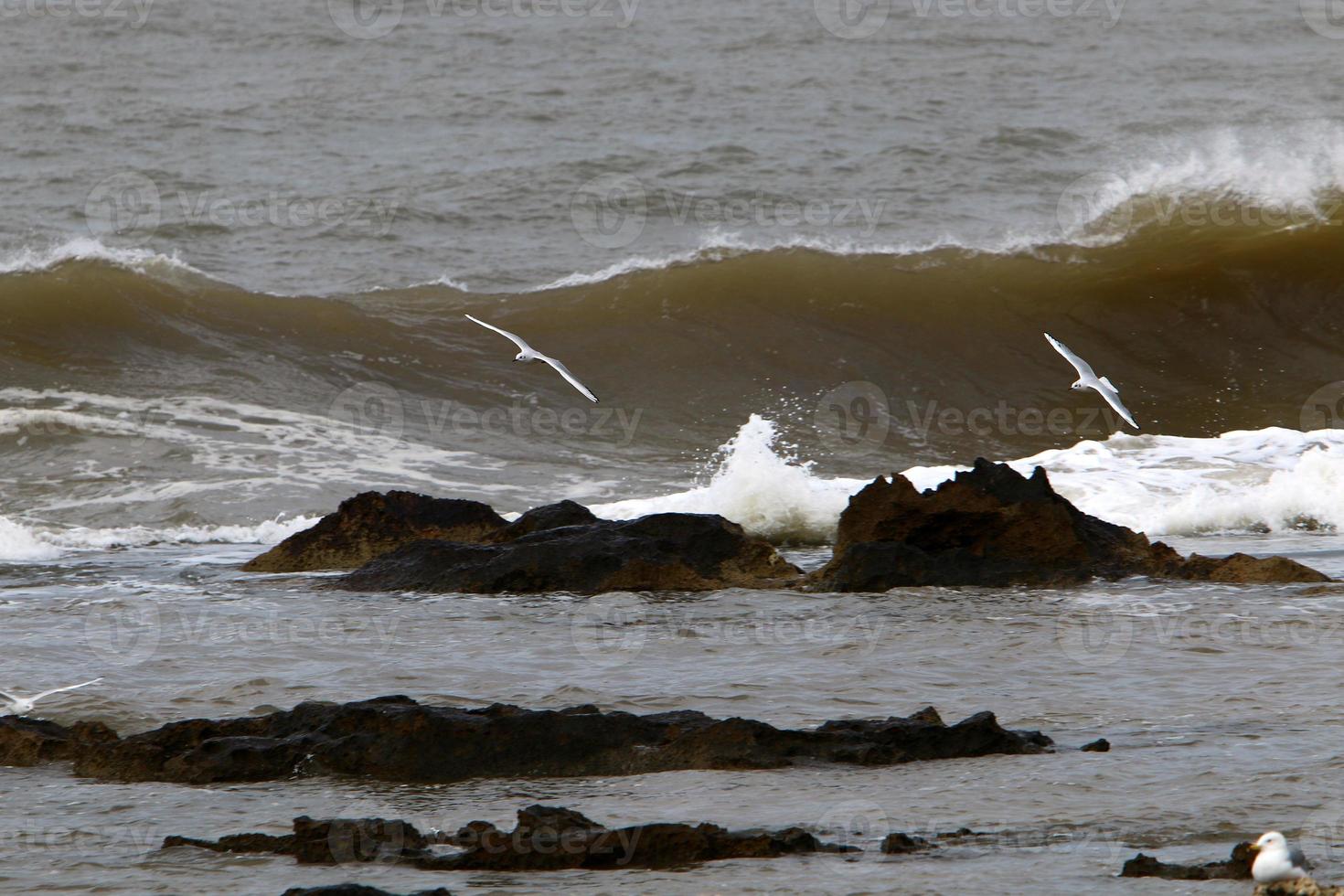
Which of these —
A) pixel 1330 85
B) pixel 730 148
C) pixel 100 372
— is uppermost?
pixel 1330 85

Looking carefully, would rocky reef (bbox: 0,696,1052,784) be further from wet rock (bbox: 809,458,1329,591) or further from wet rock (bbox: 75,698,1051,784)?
wet rock (bbox: 809,458,1329,591)

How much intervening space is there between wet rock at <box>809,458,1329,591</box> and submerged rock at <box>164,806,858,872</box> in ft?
11.4

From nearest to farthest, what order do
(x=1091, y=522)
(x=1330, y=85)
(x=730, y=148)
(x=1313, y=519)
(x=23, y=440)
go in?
(x=1091, y=522) < (x=1313, y=519) < (x=23, y=440) < (x=730, y=148) < (x=1330, y=85)

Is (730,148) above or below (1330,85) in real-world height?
below

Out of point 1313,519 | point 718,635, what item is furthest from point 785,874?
point 1313,519

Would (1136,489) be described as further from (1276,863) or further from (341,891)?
(341,891)

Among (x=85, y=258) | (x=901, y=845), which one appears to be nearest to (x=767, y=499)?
(x=901, y=845)

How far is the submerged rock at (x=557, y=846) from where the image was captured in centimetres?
427

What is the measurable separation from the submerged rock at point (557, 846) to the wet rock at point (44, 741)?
1.22m

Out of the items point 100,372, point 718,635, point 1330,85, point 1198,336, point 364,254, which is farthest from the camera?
point 1330,85

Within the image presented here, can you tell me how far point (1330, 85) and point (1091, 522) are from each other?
18119mm

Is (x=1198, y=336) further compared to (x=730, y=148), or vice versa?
(x=730, y=148)

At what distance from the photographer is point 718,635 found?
708 centimetres

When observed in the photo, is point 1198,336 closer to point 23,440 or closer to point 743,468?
point 743,468
